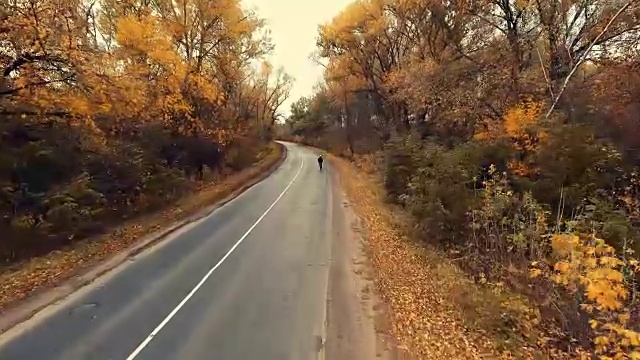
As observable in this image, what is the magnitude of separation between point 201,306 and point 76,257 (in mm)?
5546

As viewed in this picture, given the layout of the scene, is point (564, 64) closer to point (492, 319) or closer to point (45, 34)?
point (492, 319)

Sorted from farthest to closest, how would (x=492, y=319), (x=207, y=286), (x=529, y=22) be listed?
(x=529, y=22) → (x=207, y=286) → (x=492, y=319)

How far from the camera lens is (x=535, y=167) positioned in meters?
14.7

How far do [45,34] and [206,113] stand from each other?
55.5 feet

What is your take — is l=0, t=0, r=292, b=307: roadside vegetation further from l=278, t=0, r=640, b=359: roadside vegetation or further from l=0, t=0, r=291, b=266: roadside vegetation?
l=278, t=0, r=640, b=359: roadside vegetation

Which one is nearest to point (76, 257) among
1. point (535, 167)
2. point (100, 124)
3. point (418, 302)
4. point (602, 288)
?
point (100, 124)

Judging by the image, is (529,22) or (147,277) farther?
(529,22)

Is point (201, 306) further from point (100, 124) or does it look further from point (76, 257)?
point (100, 124)

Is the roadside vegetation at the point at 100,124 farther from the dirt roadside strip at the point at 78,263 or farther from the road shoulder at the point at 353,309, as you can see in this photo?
the road shoulder at the point at 353,309

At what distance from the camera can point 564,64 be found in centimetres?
1770

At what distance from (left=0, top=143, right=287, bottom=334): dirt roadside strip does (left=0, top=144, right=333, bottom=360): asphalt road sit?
434 millimetres

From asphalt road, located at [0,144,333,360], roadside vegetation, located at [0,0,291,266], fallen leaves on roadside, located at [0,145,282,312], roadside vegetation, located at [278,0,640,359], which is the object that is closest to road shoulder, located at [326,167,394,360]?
asphalt road, located at [0,144,333,360]

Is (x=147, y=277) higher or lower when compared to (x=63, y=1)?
lower

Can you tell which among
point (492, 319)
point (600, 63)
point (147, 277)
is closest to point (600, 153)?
point (600, 63)
